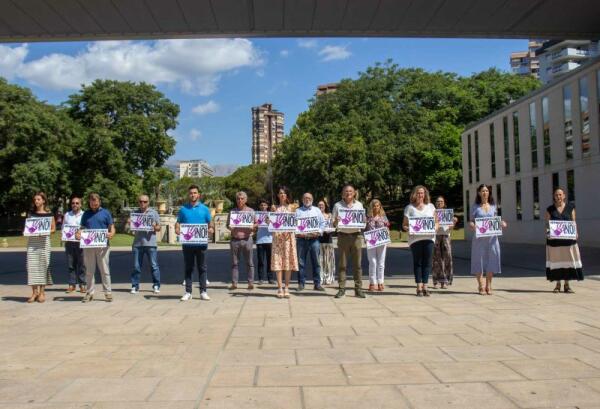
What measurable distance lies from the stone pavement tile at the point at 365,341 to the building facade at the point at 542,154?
17158 millimetres

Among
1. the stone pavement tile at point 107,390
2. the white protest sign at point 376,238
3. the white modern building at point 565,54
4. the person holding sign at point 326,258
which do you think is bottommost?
the stone pavement tile at point 107,390

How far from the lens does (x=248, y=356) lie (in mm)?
5617

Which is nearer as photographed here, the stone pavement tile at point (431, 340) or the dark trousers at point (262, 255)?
the stone pavement tile at point (431, 340)

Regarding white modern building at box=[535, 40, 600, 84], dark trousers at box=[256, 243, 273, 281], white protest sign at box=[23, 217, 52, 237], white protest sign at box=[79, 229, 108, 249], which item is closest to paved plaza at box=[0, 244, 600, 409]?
white protest sign at box=[79, 229, 108, 249]

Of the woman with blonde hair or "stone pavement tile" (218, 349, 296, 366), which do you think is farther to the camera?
the woman with blonde hair

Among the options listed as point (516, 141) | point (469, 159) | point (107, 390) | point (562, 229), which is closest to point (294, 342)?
point (107, 390)

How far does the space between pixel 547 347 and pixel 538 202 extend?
2353cm

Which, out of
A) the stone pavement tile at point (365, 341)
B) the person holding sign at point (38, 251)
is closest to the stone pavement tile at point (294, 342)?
the stone pavement tile at point (365, 341)

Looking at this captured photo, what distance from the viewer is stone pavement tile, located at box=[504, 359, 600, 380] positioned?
4785 mm

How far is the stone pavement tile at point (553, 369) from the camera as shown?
479 cm

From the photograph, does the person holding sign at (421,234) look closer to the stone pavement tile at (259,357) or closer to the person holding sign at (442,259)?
the person holding sign at (442,259)

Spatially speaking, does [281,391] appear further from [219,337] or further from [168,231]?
[168,231]

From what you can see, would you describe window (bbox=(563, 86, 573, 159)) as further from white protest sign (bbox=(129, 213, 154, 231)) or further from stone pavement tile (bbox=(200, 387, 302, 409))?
stone pavement tile (bbox=(200, 387, 302, 409))

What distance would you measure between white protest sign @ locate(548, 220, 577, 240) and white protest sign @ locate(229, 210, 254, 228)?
18.2 feet
